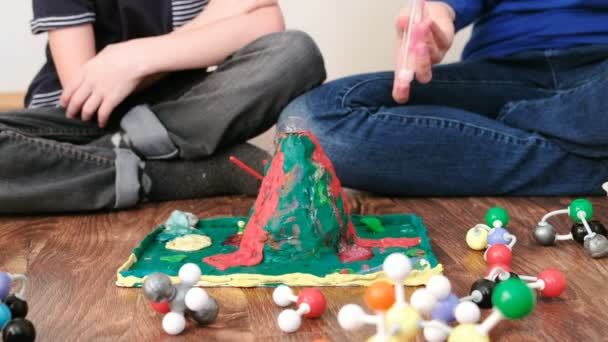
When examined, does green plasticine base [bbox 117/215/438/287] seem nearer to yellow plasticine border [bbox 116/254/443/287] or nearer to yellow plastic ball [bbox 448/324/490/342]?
yellow plasticine border [bbox 116/254/443/287]

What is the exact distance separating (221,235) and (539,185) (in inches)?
21.9

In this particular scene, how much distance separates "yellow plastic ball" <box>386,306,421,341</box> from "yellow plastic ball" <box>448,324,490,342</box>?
0.03 m

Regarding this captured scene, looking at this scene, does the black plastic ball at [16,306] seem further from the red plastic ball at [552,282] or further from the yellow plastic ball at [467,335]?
the red plastic ball at [552,282]

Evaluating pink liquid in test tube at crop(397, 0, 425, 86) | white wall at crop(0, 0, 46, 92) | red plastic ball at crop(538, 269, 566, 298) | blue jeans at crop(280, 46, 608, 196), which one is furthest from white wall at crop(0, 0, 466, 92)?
red plastic ball at crop(538, 269, 566, 298)

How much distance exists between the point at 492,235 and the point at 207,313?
0.37 metres

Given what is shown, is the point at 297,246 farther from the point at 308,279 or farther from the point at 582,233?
the point at 582,233

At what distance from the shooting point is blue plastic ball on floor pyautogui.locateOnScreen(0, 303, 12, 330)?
546 mm

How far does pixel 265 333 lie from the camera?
595mm

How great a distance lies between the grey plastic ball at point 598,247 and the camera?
78 centimetres

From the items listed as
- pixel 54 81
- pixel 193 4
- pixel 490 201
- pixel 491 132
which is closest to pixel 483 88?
pixel 491 132

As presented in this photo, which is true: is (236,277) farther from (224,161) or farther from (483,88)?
(483,88)

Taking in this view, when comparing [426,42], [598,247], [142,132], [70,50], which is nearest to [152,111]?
[142,132]

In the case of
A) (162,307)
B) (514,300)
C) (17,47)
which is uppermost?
(514,300)

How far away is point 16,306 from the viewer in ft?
1.89
